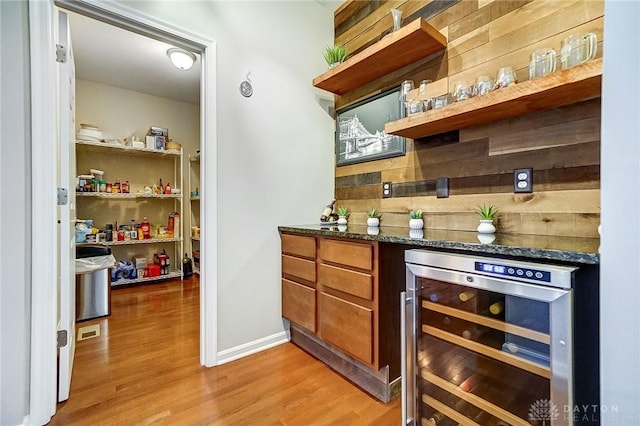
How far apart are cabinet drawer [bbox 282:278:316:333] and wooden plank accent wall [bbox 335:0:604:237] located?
770 millimetres

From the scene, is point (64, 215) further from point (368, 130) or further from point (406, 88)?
point (406, 88)

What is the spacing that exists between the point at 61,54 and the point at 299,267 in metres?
1.84

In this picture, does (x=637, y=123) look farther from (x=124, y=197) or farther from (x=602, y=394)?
(x=124, y=197)

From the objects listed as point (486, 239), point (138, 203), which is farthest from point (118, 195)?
point (486, 239)

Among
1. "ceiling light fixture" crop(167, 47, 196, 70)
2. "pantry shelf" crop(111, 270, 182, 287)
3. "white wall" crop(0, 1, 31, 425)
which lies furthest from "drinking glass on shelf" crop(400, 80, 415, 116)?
"pantry shelf" crop(111, 270, 182, 287)

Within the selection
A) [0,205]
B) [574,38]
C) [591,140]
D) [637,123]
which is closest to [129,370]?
[0,205]

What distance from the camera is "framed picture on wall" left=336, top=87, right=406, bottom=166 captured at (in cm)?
203

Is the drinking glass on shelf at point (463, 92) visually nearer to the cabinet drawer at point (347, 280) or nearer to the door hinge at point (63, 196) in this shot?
the cabinet drawer at point (347, 280)

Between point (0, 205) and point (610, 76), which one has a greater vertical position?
point (610, 76)

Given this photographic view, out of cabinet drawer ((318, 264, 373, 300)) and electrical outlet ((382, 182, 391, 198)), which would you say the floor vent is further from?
electrical outlet ((382, 182, 391, 198))

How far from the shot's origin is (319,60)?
2461 millimetres

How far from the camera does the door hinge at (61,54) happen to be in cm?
151

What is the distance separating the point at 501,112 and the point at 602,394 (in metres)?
1.18

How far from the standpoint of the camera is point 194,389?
5.29 ft
